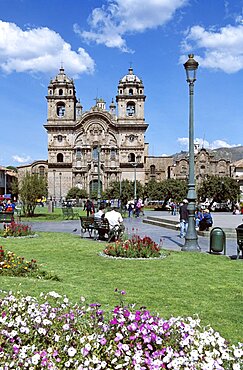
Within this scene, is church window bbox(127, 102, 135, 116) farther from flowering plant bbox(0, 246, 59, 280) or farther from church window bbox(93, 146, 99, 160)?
flowering plant bbox(0, 246, 59, 280)

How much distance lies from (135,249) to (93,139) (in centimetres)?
6793

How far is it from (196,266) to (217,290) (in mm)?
2560

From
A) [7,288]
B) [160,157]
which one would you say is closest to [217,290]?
[7,288]

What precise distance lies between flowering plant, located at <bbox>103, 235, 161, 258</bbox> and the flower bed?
7.40 m

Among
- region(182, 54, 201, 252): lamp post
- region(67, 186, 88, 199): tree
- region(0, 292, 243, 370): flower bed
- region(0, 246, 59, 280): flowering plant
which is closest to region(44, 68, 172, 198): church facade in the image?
region(67, 186, 88, 199): tree

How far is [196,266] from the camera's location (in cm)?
1016

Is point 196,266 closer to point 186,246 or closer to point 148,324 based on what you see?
point 186,246

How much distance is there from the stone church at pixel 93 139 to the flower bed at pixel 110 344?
241 feet

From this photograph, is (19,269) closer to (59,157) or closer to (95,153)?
(95,153)

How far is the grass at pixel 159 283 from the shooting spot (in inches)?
243

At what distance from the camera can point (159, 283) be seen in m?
8.03

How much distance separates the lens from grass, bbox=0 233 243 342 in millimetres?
6184

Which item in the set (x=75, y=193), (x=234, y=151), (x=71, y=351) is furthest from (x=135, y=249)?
(x=234, y=151)

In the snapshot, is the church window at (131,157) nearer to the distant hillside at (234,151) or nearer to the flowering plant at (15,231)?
the distant hillside at (234,151)
